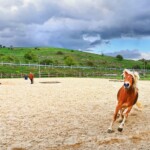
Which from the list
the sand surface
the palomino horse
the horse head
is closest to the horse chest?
the palomino horse

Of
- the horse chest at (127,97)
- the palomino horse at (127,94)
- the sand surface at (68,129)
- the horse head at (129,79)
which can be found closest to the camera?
the sand surface at (68,129)

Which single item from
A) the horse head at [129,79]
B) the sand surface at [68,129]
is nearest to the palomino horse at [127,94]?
the horse head at [129,79]

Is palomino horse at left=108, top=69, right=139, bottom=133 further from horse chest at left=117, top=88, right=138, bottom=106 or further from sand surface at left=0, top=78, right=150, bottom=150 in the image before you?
sand surface at left=0, top=78, right=150, bottom=150

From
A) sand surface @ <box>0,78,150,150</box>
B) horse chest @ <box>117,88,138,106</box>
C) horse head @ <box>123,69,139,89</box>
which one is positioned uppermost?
horse head @ <box>123,69,139,89</box>

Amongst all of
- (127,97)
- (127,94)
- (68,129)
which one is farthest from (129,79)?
(68,129)

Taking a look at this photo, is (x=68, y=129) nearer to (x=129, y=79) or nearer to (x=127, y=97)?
(x=127, y=97)

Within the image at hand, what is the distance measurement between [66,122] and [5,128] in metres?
2.55

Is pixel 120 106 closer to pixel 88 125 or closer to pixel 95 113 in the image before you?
pixel 88 125

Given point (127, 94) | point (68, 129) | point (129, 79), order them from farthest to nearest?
point (127, 94)
point (129, 79)
point (68, 129)

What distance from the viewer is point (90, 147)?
35.2 feet

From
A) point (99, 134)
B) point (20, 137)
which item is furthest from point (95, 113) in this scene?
point (20, 137)

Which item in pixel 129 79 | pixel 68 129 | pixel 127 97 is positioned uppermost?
pixel 129 79

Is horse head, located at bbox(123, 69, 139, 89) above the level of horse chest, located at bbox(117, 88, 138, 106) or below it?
above

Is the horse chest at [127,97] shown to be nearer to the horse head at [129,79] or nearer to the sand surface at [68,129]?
the horse head at [129,79]
